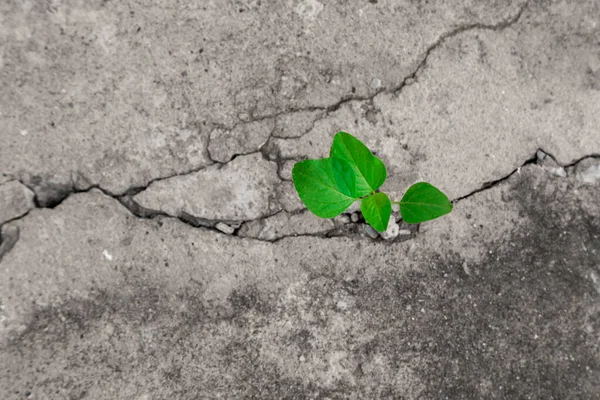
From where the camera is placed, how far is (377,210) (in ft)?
5.26

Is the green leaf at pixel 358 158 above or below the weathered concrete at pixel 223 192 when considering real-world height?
above

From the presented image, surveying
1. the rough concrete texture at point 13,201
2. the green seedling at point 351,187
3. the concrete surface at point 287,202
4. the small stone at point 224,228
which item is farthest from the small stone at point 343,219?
the rough concrete texture at point 13,201

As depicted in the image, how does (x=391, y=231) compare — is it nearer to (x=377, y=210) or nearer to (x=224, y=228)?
(x=377, y=210)

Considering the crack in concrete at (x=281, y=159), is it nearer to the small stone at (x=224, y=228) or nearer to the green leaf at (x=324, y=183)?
the small stone at (x=224, y=228)

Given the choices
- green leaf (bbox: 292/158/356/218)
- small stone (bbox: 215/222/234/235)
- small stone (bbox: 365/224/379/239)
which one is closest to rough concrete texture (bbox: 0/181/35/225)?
small stone (bbox: 215/222/234/235)

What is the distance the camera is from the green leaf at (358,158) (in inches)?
61.0

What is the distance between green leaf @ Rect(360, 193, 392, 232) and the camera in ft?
5.24

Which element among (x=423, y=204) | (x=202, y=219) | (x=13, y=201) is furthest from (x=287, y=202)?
(x=13, y=201)

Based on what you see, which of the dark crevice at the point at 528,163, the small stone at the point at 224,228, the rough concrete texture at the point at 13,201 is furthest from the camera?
the dark crevice at the point at 528,163

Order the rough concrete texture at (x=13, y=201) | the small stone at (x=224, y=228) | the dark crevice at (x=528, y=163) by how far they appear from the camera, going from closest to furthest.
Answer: the rough concrete texture at (x=13, y=201)
the small stone at (x=224, y=228)
the dark crevice at (x=528, y=163)

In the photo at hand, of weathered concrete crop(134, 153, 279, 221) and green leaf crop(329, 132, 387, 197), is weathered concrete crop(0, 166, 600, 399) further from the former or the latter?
green leaf crop(329, 132, 387, 197)

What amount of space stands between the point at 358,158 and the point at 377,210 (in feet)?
0.56

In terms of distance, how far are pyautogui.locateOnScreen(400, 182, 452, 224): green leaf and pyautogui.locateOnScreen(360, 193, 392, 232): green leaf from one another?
0.06 meters

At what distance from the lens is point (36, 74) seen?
1.54m
